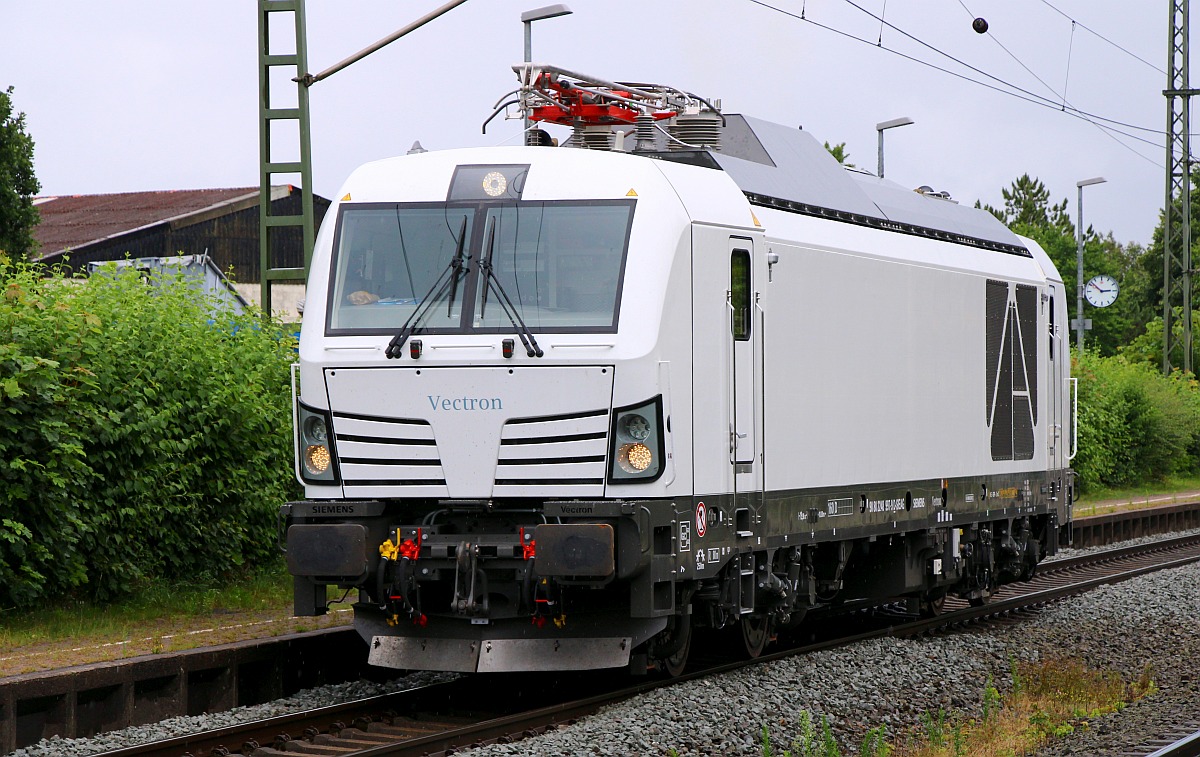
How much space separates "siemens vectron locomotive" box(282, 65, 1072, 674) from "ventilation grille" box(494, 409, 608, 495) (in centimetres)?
1

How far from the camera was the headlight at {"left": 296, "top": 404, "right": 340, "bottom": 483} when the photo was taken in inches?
387

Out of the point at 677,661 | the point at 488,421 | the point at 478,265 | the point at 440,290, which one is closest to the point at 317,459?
the point at 488,421

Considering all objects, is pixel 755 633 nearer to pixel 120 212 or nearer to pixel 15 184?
pixel 15 184

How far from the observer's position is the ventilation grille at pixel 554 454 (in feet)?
30.7

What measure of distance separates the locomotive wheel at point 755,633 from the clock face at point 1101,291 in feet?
108

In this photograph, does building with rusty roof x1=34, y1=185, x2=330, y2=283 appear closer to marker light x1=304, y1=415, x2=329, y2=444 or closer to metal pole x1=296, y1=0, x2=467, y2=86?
metal pole x1=296, y1=0, x2=467, y2=86

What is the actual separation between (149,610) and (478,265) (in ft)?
14.5

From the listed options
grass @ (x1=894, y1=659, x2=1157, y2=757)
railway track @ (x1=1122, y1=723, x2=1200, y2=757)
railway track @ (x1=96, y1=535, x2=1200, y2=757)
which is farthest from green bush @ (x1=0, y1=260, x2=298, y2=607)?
railway track @ (x1=1122, y1=723, x2=1200, y2=757)

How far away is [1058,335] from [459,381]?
9281 mm

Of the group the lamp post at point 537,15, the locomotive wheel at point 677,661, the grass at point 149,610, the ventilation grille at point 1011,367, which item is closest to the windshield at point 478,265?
the locomotive wheel at point 677,661

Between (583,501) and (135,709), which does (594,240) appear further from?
(135,709)

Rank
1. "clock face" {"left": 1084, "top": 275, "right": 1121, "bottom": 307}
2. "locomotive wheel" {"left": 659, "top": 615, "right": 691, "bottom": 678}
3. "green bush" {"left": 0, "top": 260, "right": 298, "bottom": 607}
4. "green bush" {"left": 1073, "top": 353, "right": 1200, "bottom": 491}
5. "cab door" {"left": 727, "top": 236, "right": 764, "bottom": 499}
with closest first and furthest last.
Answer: "cab door" {"left": 727, "top": 236, "right": 764, "bottom": 499} < "locomotive wheel" {"left": 659, "top": 615, "right": 691, "bottom": 678} < "green bush" {"left": 0, "top": 260, "right": 298, "bottom": 607} < "green bush" {"left": 1073, "top": 353, "right": 1200, "bottom": 491} < "clock face" {"left": 1084, "top": 275, "right": 1121, "bottom": 307}

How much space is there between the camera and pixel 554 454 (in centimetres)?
941

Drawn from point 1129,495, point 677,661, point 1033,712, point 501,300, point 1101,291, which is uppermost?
point 1101,291
